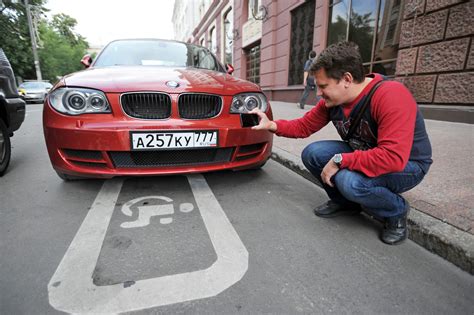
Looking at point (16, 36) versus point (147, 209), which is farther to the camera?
point (16, 36)

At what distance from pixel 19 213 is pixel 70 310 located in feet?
4.06

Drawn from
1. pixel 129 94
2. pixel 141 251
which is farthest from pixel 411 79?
pixel 141 251

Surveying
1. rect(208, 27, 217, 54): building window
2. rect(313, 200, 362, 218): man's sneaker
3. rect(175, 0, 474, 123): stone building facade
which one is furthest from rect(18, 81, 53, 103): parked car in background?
rect(313, 200, 362, 218): man's sneaker

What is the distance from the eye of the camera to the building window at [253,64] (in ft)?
45.5

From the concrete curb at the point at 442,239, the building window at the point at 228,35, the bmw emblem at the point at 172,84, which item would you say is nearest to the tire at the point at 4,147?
the bmw emblem at the point at 172,84

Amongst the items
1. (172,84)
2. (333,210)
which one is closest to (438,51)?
(333,210)

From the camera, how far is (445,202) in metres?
1.98

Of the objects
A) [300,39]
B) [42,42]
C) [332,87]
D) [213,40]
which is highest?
[42,42]

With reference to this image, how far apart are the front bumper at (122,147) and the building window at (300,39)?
26.5 ft

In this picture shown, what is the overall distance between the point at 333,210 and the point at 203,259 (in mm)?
1029

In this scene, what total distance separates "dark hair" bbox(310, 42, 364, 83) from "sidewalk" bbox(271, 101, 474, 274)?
0.96 m

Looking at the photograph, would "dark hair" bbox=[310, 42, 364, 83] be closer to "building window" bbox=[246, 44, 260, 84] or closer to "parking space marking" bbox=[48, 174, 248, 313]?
"parking space marking" bbox=[48, 174, 248, 313]

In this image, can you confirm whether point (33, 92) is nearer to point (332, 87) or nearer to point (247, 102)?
point (247, 102)

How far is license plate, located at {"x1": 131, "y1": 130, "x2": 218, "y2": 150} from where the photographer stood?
1.97 meters
